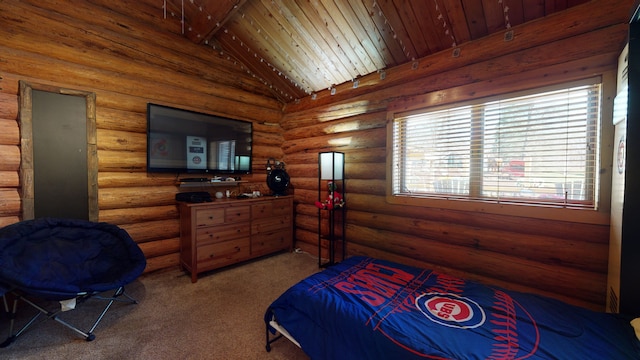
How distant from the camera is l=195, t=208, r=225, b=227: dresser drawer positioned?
2.81 m

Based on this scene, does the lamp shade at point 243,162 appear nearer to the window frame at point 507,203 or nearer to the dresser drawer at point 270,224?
the dresser drawer at point 270,224

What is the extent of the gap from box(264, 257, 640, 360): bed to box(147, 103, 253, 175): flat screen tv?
2179 millimetres

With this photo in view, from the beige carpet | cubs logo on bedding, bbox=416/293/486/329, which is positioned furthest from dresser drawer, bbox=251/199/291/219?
cubs logo on bedding, bbox=416/293/486/329

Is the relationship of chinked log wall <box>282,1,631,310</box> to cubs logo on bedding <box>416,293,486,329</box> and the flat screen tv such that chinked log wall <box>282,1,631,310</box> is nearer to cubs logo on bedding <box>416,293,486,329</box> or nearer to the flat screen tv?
cubs logo on bedding <box>416,293,486,329</box>

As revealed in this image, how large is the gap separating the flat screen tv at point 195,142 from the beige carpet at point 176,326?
1.35 meters

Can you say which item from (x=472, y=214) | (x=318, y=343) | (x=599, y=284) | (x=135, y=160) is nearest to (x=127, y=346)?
(x=318, y=343)

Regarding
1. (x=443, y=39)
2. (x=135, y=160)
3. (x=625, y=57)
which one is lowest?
(x=135, y=160)

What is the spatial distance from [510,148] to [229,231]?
10.0 ft

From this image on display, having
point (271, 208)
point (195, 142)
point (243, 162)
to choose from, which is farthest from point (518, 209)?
point (195, 142)

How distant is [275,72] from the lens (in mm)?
3494

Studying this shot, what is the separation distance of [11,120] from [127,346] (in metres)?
2.25

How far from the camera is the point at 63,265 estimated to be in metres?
2.09

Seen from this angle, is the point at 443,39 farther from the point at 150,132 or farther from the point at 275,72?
the point at 150,132

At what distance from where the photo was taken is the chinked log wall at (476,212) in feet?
5.77
